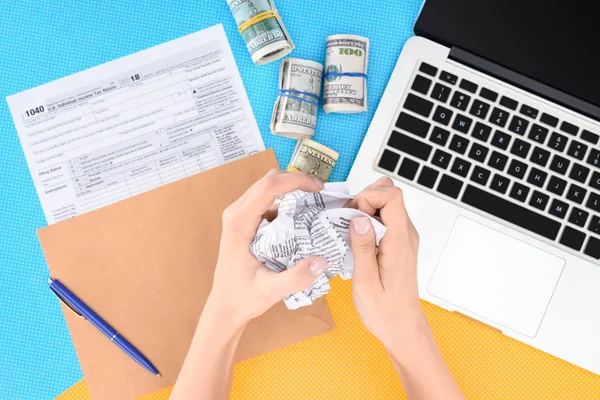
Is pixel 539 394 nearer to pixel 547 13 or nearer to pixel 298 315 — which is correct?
pixel 298 315

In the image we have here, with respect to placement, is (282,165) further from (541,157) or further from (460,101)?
(541,157)

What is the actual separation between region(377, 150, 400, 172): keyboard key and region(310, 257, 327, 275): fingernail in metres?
0.24

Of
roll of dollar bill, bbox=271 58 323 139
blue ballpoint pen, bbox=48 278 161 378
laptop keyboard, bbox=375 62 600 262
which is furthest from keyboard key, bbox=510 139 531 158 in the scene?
blue ballpoint pen, bbox=48 278 161 378

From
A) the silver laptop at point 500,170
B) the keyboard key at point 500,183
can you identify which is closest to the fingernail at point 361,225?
the silver laptop at point 500,170

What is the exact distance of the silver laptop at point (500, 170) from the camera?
0.76 meters

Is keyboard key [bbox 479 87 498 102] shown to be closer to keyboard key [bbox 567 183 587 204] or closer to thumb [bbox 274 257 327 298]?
keyboard key [bbox 567 183 587 204]

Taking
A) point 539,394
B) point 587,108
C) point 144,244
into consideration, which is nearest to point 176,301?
point 144,244

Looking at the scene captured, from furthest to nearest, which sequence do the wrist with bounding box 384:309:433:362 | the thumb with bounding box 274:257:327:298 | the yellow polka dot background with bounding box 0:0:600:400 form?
the yellow polka dot background with bounding box 0:0:600:400 < the wrist with bounding box 384:309:433:362 < the thumb with bounding box 274:257:327:298

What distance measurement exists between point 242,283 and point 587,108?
62 centimetres

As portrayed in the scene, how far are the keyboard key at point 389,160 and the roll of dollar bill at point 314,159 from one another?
80 millimetres

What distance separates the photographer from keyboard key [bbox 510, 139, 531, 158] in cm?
77

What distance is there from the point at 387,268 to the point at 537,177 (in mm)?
308

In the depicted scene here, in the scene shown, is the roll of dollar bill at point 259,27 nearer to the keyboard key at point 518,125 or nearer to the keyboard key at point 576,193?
the keyboard key at point 518,125

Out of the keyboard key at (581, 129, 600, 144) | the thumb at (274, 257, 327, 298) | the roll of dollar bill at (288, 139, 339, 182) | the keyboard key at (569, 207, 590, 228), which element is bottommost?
the thumb at (274, 257, 327, 298)
